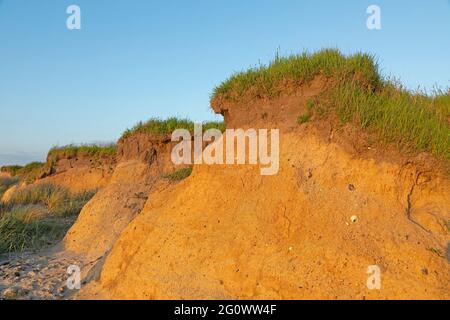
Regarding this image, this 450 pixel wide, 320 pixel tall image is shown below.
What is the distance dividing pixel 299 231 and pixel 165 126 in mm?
5586

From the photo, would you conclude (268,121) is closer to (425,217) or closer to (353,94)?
(353,94)

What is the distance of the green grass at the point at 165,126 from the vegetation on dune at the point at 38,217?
9.09 ft

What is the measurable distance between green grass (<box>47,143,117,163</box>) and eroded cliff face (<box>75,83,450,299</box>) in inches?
400

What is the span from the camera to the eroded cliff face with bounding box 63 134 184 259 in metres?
8.00

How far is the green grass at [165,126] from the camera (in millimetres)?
9461

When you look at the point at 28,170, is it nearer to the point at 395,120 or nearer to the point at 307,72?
the point at 307,72

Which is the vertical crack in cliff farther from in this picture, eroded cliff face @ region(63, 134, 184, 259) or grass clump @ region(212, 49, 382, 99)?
eroded cliff face @ region(63, 134, 184, 259)

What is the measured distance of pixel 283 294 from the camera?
4.19 metres

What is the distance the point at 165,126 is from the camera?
9.51 m

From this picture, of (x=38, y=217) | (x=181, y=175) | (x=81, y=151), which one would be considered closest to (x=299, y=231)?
(x=181, y=175)

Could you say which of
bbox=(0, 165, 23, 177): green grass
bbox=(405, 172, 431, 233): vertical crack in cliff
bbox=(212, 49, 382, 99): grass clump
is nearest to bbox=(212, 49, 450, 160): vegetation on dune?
bbox=(212, 49, 382, 99): grass clump
